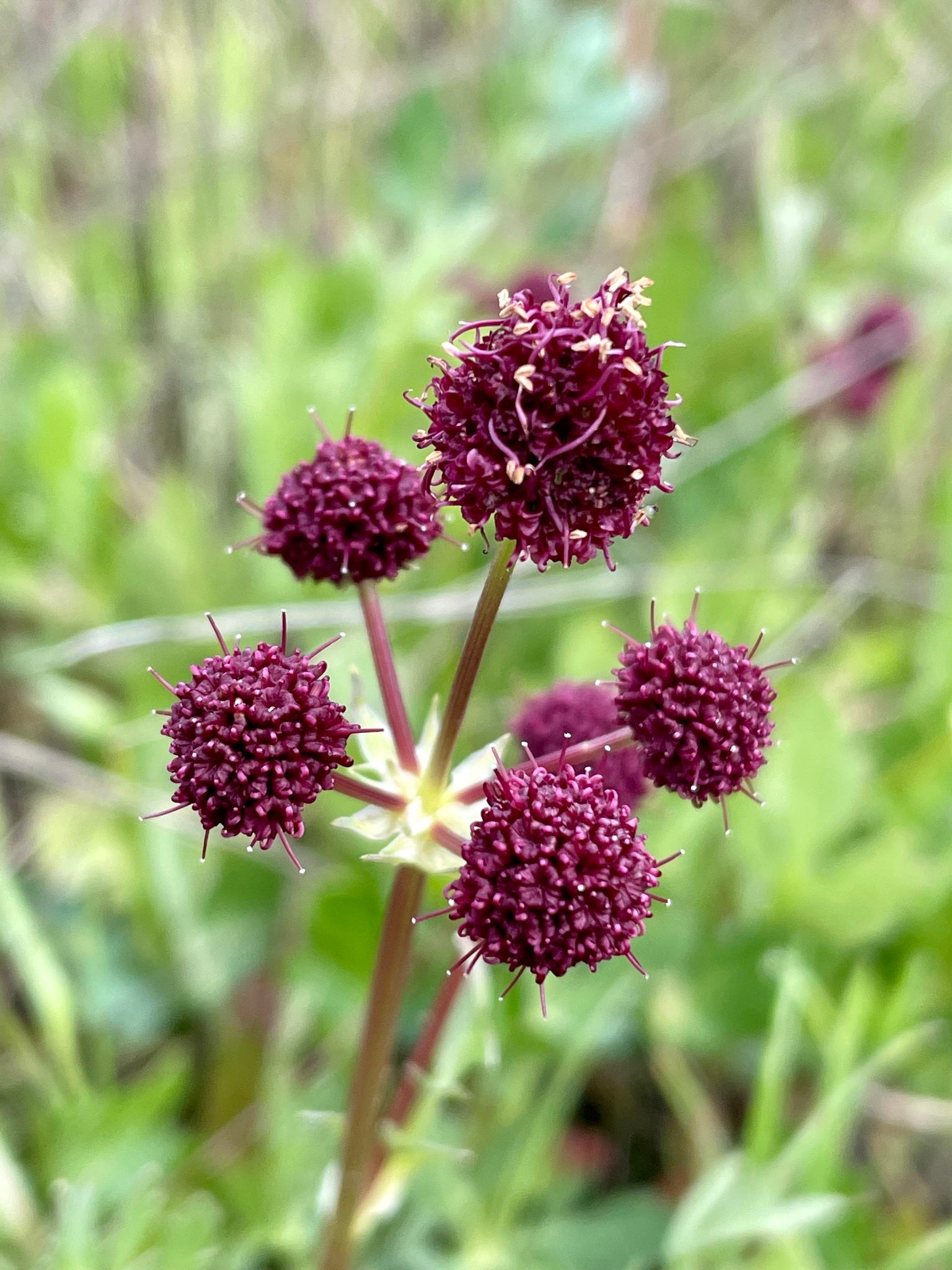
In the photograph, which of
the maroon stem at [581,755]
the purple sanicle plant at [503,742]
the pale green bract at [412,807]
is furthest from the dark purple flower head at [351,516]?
the maroon stem at [581,755]

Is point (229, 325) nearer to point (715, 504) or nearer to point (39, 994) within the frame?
point (715, 504)

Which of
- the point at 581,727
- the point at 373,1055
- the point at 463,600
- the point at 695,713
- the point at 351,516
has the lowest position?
the point at 373,1055

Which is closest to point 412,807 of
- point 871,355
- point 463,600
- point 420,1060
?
point 420,1060

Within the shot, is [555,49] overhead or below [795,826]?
overhead

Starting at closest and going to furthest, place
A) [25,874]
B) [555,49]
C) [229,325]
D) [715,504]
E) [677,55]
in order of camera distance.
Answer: [25,874]
[715,504]
[555,49]
[229,325]
[677,55]

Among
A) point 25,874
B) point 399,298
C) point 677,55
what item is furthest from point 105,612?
point 677,55

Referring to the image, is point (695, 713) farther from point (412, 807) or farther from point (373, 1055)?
point (373, 1055)
